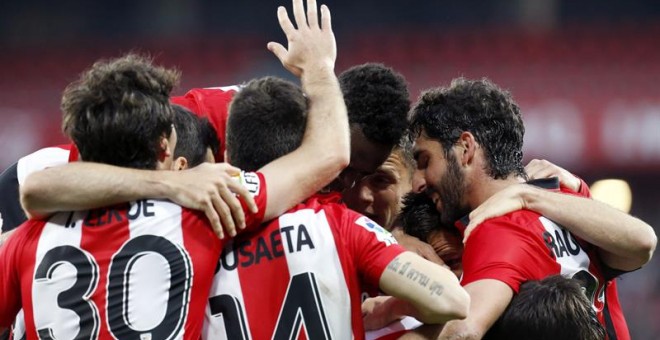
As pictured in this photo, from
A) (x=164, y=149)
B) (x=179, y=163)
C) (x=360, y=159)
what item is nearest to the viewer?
(x=164, y=149)

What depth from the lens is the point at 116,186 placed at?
2701 millimetres

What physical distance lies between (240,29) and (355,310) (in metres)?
9.96

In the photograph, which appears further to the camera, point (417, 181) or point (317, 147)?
point (417, 181)

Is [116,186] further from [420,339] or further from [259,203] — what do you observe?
[420,339]

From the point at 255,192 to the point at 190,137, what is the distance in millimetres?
565

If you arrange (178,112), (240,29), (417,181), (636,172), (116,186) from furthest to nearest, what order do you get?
(240,29), (636,172), (417,181), (178,112), (116,186)

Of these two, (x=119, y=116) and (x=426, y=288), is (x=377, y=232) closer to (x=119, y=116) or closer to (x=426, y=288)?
(x=426, y=288)

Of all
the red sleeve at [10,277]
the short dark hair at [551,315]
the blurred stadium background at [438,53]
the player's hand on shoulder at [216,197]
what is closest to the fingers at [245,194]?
the player's hand on shoulder at [216,197]

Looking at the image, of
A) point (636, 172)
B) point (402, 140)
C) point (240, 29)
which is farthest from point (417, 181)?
point (240, 29)

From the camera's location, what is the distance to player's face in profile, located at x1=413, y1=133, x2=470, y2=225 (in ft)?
11.7

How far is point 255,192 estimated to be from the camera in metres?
2.75

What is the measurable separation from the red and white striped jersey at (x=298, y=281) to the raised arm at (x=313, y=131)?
107 millimetres

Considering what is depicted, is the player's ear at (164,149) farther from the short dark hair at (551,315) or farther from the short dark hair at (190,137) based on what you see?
the short dark hair at (551,315)

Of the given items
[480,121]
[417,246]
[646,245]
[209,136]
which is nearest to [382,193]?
[417,246]
